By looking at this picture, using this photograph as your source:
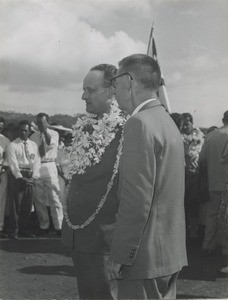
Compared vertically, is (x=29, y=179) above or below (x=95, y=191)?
above

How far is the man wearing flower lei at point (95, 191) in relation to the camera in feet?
9.53

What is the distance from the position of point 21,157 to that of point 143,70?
5.35 m

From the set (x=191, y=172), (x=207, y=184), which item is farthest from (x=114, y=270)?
(x=191, y=172)

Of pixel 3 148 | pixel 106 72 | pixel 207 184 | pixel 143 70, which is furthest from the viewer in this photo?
pixel 3 148

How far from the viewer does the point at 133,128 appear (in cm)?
227

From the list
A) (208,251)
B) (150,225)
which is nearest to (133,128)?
(150,225)

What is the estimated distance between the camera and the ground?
15.5ft

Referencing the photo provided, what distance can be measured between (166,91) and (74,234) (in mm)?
4982

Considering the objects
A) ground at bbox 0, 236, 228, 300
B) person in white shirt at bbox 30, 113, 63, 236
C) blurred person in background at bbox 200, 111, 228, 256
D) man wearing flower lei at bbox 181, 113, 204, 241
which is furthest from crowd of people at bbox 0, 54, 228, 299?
person in white shirt at bbox 30, 113, 63, 236

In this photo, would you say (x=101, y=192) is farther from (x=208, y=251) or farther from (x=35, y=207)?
(x=35, y=207)

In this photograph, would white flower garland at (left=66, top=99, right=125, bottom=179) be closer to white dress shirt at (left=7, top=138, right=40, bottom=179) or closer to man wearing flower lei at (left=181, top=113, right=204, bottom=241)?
man wearing flower lei at (left=181, top=113, right=204, bottom=241)

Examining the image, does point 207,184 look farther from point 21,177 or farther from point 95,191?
point 95,191

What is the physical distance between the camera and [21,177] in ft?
24.3

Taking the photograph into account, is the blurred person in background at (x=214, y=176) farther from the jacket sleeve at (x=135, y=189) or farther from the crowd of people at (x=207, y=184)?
the jacket sleeve at (x=135, y=189)
